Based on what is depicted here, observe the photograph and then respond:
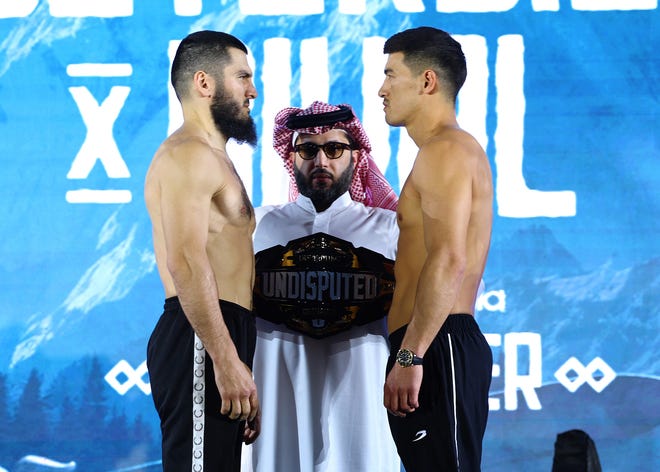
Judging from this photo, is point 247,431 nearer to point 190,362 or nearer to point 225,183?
point 190,362

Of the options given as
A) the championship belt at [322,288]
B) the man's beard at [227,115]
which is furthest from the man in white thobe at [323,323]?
the man's beard at [227,115]

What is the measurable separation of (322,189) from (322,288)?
1.27 feet

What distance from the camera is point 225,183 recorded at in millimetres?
3104

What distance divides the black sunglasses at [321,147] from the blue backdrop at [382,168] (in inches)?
24.7

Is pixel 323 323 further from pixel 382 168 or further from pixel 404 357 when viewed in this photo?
pixel 382 168

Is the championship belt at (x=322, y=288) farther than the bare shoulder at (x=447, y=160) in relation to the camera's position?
Yes

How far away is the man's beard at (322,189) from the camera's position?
3748 millimetres

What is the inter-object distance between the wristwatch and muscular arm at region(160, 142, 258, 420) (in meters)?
0.44

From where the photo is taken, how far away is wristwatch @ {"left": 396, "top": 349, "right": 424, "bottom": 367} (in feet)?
9.75

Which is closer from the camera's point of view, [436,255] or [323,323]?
[436,255]

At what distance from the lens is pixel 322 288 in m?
3.56

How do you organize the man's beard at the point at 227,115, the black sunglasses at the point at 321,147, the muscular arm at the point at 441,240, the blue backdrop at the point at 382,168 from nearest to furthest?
the muscular arm at the point at 441,240, the man's beard at the point at 227,115, the black sunglasses at the point at 321,147, the blue backdrop at the point at 382,168

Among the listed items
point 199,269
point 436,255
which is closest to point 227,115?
point 199,269

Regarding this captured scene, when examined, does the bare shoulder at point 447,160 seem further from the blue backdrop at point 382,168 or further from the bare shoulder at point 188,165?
the blue backdrop at point 382,168
